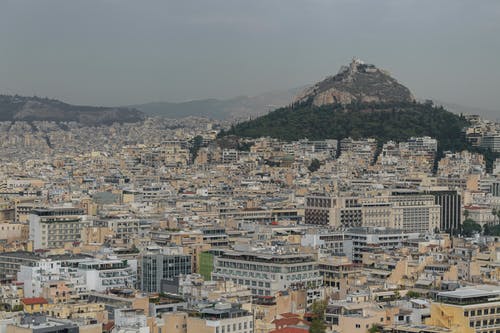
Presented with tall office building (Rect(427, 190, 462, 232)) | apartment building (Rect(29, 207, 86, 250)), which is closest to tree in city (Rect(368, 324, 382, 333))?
apartment building (Rect(29, 207, 86, 250))

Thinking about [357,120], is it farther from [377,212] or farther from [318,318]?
[318,318]

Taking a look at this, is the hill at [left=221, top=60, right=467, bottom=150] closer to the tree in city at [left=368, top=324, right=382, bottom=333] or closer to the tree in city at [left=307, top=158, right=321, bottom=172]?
the tree in city at [left=307, top=158, right=321, bottom=172]

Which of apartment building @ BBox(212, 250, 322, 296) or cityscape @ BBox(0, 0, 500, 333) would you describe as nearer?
cityscape @ BBox(0, 0, 500, 333)

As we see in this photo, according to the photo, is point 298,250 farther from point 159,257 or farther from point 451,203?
point 451,203

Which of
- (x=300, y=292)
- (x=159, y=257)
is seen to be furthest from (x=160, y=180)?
(x=300, y=292)

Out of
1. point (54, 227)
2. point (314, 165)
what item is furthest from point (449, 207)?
point (314, 165)

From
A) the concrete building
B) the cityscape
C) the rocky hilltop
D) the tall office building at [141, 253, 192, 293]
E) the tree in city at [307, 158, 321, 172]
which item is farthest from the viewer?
the rocky hilltop
